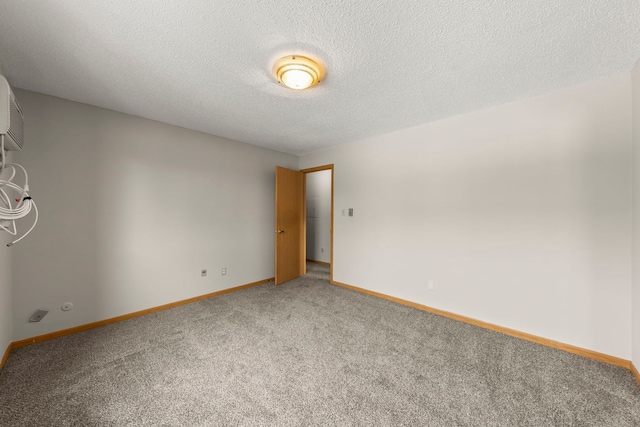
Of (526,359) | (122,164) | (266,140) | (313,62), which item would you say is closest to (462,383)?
(526,359)

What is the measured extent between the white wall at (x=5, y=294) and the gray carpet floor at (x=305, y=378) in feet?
0.62

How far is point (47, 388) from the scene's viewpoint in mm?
1737

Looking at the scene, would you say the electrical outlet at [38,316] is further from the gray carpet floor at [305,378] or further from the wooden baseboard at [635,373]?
the wooden baseboard at [635,373]

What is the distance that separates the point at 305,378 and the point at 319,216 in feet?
14.7

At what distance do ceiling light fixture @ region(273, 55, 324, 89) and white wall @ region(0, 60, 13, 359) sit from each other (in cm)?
237

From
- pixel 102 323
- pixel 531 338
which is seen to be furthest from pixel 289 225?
pixel 531 338

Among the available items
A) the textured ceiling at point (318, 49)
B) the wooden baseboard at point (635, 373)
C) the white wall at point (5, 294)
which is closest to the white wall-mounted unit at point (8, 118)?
the textured ceiling at point (318, 49)

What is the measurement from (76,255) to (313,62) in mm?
3163

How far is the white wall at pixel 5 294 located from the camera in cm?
201

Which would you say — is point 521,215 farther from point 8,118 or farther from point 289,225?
point 8,118

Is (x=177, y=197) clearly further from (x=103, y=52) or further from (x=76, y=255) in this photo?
(x=103, y=52)

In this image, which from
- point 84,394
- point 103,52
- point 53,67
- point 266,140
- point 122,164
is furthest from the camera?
point 266,140

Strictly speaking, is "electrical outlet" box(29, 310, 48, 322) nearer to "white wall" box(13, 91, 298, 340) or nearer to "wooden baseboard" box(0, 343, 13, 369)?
"white wall" box(13, 91, 298, 340)

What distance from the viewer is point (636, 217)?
6.31ft
